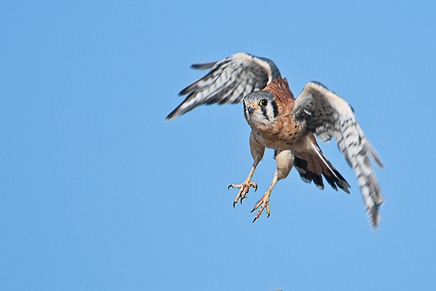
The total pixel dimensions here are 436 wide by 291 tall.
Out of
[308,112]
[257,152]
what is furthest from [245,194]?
[308,112]

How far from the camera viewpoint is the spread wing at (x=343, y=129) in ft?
30.9

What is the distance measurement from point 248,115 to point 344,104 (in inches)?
43.6

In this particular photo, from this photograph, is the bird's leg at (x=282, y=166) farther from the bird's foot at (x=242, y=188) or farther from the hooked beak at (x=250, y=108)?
the hooked beak at (x=250, y=108)

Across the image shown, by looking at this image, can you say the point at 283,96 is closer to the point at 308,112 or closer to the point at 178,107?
the point at 308,112

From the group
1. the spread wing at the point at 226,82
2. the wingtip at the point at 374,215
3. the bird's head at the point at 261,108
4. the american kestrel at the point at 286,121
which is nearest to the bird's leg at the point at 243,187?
the american kestrel at the point at 286,121

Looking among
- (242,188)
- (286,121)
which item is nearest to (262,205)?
(242,188)

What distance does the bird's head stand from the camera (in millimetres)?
10039

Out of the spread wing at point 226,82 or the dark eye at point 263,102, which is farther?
the spread wing at point 226,82

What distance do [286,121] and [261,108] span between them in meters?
0.39

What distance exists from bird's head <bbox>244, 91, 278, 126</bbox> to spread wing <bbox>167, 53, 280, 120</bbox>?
977 millimetres

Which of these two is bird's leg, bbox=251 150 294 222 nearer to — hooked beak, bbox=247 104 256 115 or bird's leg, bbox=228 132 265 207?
bird's leg, bbox=228 132 265 207

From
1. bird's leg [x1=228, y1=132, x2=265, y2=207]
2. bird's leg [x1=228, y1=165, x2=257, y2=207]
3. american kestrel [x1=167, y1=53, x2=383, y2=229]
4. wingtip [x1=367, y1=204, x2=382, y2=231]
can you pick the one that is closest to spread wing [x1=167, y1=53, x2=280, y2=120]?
american kestrel [x1=167, y1=53, x2=383, y2=229]

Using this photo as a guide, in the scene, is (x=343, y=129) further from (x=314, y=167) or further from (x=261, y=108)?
(x=314, y=167)

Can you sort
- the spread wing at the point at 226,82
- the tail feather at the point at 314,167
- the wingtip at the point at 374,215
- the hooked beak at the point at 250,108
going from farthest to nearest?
the spread wing at the point at 226,82, the tail feather at the point at 314,167, the hooked beak at the point at 250,108, the wingtip at the point at 374,215
